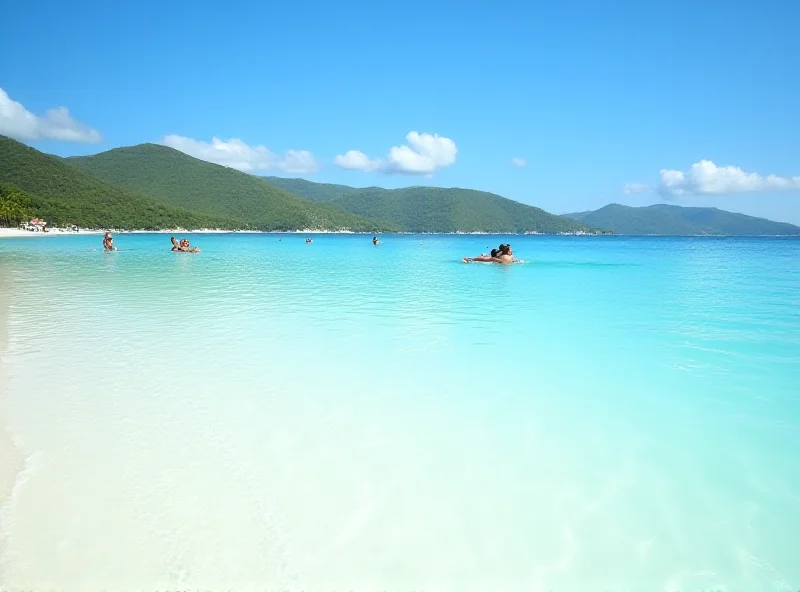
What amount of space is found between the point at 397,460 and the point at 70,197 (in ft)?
459

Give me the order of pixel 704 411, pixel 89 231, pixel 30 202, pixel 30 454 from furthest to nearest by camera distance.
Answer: pixel 89 231 → pixel 30 202 → pixel 704 411 → pixel 30 454

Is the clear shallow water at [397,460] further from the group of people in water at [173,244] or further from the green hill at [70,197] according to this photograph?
the green hill at [70,197]

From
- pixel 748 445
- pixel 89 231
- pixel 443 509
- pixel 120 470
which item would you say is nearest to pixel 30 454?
pixel 120 470

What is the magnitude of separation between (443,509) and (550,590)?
106 cm

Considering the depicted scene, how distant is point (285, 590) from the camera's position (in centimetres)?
343

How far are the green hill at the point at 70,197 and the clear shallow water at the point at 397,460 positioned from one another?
114m

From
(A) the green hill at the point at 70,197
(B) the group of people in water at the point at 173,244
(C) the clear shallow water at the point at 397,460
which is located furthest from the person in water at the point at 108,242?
(A) the green hill at the point at 70,197

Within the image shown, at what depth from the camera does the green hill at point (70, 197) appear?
10938 cm

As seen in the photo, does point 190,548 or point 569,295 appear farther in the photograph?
point 569,295

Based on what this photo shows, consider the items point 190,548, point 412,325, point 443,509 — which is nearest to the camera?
point 190,548

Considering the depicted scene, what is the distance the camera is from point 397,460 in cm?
529

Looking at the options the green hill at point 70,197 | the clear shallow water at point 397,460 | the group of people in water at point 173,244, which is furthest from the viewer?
the green hill at point 70,197

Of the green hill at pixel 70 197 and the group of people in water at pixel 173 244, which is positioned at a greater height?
the green hill at pixel 70 197

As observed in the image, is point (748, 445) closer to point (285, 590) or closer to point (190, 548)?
point (285, 590)
